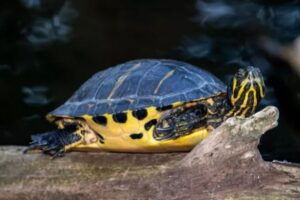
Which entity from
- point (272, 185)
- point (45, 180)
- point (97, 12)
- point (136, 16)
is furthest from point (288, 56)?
point (45, 180)

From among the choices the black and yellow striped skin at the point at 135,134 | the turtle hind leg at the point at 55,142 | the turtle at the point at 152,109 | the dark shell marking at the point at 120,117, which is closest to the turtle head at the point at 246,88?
the turtle at the point at 152,109

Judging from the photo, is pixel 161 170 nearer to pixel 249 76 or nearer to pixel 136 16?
pixel 249 76

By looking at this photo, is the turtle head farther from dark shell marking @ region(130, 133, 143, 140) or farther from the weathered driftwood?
dark shell marking @ region(130, 133, 143, 140)

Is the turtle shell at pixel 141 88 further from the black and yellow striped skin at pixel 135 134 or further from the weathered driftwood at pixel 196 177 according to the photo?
the weathered driftwood at pixel 196 177

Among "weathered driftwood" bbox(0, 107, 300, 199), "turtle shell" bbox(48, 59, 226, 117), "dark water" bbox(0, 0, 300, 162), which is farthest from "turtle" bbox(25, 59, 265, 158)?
"dark water" bbox(0, 0, 300, 162)

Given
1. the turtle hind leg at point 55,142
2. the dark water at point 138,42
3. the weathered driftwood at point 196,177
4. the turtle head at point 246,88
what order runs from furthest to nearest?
the dark water at point 138,42, the turtle hind leg at point 55,142, the turtle head at point 246,88, the weathered driftwood at point 196,177

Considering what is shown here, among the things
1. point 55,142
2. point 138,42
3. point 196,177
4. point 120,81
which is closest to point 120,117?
point 120,81
